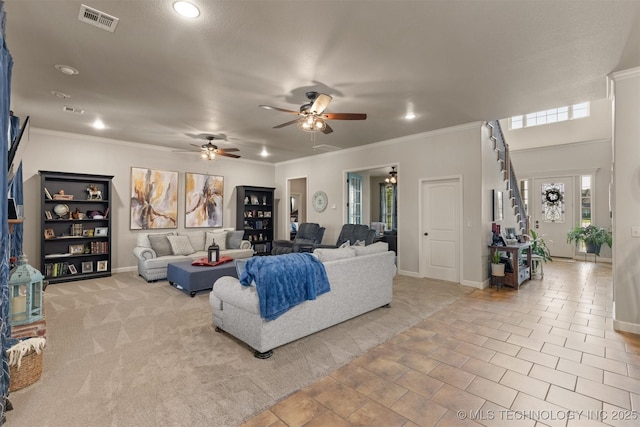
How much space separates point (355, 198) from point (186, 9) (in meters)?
6.90

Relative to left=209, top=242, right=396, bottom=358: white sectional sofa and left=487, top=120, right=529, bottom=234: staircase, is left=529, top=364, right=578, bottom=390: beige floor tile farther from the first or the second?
left=487, top=120, right=529, bottom=234: staircase

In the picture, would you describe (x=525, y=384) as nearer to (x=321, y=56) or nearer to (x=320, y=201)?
(x=321, y=56)

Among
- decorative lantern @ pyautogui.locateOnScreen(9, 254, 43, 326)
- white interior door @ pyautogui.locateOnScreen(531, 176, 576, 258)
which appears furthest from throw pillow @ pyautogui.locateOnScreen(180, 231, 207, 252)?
white interior door @ pyautogui.locateOnScreen(531, 176, 576, 258)

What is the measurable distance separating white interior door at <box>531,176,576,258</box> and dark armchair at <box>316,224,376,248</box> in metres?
5.94

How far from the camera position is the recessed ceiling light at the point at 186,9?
7.22 ft

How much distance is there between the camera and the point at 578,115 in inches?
325

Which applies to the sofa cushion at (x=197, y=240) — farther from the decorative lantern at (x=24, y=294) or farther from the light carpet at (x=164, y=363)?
the decorative lantern at (x=24, y=294)

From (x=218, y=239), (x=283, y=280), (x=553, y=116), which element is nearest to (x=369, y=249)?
(x=283, y=280)

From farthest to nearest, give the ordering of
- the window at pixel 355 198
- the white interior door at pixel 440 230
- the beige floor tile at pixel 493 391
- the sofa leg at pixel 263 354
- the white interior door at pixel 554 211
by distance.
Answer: the white interior door at pixel 554 211 < the window at pixel 355 198 < the white interior door at pixel 440 230 < the sofa leg at pixel 263 354 < the beige floor tile at pixel 493 391

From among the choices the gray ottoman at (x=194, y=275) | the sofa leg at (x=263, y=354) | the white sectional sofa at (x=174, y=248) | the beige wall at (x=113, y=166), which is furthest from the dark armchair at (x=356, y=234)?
the sofa leg at (x=263, y=354)

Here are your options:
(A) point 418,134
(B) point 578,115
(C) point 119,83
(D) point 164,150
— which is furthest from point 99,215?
(B) point 578,115

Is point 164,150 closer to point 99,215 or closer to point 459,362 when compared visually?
point 99,215

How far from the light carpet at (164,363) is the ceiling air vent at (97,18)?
2.91 m

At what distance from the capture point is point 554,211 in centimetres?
867
